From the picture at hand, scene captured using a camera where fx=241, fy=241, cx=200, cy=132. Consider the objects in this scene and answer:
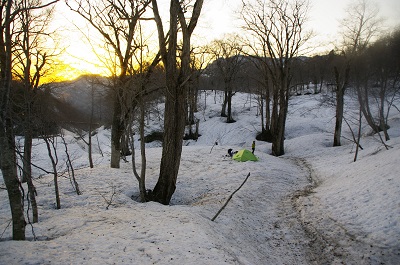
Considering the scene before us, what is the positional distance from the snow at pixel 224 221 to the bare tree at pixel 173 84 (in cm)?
95

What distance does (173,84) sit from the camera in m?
7.20

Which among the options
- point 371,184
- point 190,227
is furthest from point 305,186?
point 190,227

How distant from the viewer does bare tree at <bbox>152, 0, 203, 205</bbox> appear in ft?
22.9

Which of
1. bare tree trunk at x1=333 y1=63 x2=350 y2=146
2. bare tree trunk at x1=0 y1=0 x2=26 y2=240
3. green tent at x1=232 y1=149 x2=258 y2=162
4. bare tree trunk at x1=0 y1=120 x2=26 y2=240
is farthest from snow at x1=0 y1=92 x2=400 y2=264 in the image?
bare tree trunk at x1=333 y1=63 x2=350 y2=146

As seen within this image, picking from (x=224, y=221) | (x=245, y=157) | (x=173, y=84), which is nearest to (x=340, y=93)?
(x=245, y=157)

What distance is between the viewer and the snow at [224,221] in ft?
13.8

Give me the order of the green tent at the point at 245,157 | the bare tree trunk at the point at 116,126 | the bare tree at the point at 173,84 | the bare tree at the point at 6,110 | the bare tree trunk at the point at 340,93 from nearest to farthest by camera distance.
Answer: the bare tree at the point at 6,110
the bare tree at the point at 173,84
the bare tree trunk at the point at 116,126
the green tent at the point at 245,157
the bare tree trunk at the point at 340,93

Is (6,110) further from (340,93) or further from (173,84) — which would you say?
(340,93)

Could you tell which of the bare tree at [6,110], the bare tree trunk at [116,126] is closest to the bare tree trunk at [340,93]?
the bare tree trunk at [116,126]

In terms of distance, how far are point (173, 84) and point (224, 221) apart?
415 centimetres

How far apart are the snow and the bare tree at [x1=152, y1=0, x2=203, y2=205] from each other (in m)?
0.95

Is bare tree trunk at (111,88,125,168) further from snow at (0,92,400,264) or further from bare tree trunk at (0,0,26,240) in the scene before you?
bare tree trunk at (0,0,26,240)

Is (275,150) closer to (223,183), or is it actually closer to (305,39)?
(305,39)

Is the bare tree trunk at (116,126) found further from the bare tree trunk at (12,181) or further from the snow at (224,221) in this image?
the bare tree trunk at (12,181)
